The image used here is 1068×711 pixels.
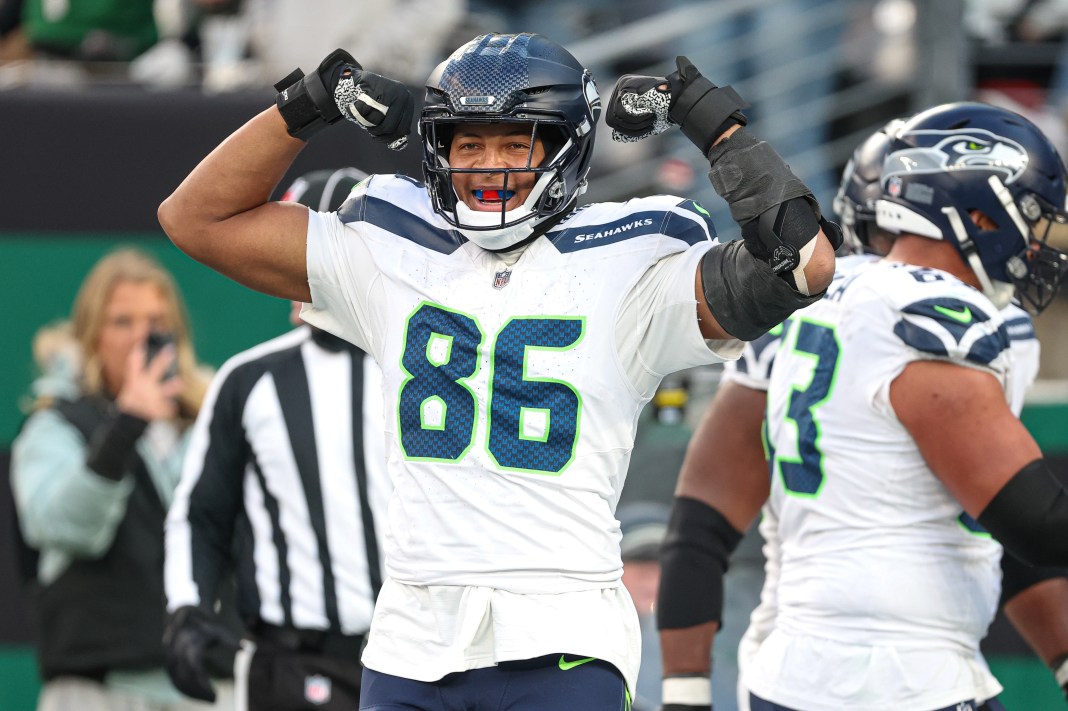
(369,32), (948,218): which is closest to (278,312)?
(369,32)

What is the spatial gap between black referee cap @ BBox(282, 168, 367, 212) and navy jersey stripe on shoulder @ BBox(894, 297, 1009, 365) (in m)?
1.62

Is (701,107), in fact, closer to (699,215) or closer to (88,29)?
(699,215)

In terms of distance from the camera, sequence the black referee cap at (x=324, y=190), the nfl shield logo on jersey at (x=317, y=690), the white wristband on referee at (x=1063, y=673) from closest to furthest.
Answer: the white wristband on referee at (x=1063, y=673)
the nfl shield logo on jersey at (x=317, y=690)
the black referee cap at (x=324, y=190)

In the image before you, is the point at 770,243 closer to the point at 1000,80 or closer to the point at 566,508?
the point at 566,508

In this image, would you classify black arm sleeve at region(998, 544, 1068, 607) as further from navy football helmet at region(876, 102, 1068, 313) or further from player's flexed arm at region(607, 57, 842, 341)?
player's flexed arm at region(607, 57, 842, 341)

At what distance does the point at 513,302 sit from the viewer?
2.94 metres

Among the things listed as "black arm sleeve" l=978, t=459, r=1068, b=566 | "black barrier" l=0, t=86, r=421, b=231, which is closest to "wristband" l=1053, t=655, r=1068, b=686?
"black arm sleeve" l=978, t=459, r=1068, b=566

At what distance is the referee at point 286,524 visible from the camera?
4195 mm

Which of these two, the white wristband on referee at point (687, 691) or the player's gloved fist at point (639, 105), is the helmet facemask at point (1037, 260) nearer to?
the player's gloved fist at point (639, 105)

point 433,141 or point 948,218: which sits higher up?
point 433,141

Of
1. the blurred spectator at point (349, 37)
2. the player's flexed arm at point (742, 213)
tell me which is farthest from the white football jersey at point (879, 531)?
the blurred spectator at point (349, 37)

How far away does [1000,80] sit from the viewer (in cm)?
809

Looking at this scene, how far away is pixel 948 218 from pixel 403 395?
4.51 ft

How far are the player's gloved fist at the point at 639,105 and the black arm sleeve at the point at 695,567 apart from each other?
129 cm
